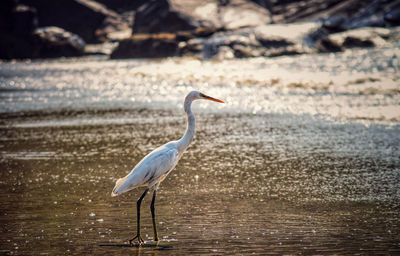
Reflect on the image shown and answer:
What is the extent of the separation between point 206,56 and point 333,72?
2704 centimetres

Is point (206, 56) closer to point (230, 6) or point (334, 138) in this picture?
point (230, 6)

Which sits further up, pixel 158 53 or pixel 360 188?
pixel 360 188

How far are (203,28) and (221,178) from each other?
Answer: 2233 inches

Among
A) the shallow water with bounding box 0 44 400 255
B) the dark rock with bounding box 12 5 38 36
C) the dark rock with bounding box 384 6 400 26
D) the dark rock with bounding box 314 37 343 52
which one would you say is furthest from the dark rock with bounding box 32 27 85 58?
the shallow water with bounding box 0 44 400 255

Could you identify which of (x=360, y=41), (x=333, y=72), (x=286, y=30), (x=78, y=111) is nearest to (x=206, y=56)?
(x=286, y=30)

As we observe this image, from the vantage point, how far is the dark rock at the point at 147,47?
63.6 m

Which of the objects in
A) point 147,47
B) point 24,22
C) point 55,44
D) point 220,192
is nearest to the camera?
point 220,192

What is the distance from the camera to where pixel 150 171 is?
602cm

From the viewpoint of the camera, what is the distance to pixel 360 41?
134 ft

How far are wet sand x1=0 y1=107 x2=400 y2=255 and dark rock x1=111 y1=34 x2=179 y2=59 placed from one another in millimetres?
51373

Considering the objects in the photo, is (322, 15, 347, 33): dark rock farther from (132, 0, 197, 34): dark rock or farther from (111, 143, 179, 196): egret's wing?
(111, 143, 179, 196): egret's wing

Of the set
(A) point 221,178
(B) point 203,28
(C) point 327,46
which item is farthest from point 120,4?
(A) point 221,178

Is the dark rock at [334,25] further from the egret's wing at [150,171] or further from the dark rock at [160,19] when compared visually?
the egret's wing at [150,171]

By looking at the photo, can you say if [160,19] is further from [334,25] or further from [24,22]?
[334,25]
